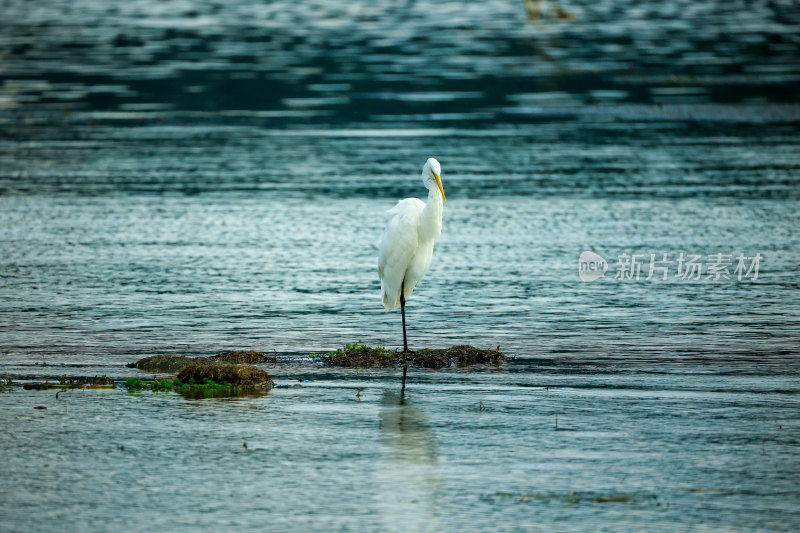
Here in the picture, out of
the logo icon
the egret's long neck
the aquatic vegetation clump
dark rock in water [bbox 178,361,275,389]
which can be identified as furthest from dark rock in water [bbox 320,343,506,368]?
the logo icon

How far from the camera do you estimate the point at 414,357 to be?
11117 millimetres

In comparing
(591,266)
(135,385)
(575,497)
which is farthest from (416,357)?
(591,266)

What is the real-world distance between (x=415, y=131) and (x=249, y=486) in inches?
737

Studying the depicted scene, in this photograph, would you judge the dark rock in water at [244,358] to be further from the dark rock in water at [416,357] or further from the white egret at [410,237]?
the white egret at [410,237]

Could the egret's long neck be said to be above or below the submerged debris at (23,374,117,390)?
above

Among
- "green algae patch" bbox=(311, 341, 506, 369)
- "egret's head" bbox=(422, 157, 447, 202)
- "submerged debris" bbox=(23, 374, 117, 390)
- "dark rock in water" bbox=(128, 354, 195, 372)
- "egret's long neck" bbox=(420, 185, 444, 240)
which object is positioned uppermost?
"egret's head" bbox=(422, 157, 447, 202)

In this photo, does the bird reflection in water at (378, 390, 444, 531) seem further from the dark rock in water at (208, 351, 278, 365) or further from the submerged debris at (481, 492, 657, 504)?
the dark rock in water at (208, 351, 278, 365)

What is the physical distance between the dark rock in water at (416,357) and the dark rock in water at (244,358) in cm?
50

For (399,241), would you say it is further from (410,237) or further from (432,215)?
(432,215)

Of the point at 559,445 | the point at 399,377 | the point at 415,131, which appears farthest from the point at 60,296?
A: the point at 415,131

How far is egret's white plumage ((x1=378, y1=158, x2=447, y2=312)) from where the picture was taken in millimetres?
11594

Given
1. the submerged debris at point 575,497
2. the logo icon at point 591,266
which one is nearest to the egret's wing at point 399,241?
the logo icon at point 591,266

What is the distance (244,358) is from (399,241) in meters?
1.82

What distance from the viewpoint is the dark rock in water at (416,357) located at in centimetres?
1097
